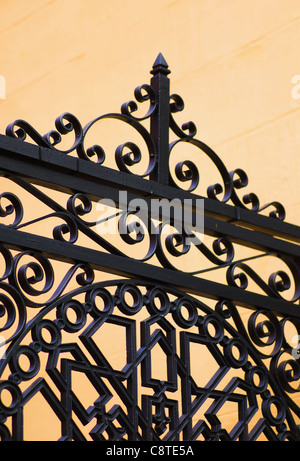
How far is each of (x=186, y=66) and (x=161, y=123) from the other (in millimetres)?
1721

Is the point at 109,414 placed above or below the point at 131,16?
below

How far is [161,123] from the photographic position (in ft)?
10.5

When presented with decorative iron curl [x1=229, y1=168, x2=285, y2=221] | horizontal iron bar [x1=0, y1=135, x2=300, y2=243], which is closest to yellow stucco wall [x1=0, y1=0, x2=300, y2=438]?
decorative iron curl [x1=229, y1=168, x2=285, y2=221]

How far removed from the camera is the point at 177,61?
491 cm

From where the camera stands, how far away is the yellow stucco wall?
4406mm

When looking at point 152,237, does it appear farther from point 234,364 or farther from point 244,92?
point 244,92

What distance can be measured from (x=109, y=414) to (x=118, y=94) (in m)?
2.64

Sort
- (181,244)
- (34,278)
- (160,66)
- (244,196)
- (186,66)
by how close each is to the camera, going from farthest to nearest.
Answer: (186,66)
(244,196)
(160,66)
(181,244)
(34,278)

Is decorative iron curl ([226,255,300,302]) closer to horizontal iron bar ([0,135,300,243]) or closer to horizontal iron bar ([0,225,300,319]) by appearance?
horizontal iron bar ([0,225,300,319])

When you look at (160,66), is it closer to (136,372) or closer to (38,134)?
(38,134)

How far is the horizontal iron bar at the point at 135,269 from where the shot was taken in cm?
275

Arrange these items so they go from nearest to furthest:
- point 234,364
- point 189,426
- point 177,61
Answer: point 189,426, point 234,364, point 177,61

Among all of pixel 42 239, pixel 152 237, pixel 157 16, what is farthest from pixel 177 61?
pixel 42 239

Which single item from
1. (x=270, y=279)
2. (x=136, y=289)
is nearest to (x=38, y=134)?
(x=136, y=289)
